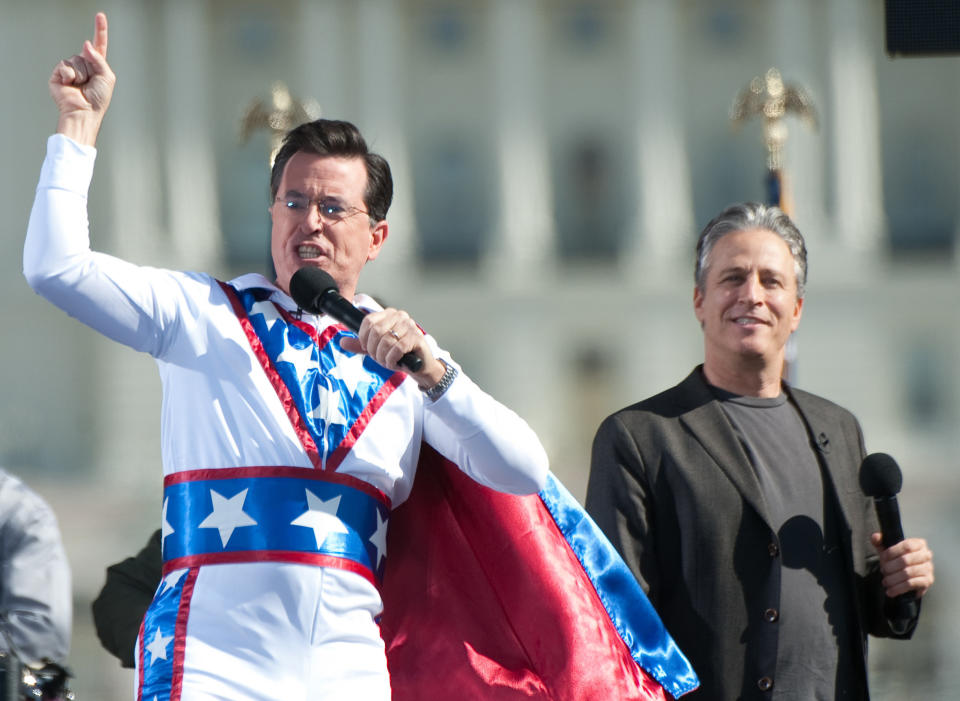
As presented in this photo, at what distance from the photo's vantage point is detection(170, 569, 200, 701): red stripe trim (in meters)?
2.71

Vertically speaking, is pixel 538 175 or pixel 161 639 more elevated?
pixel 538 175

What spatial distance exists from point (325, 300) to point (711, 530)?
3.77ft

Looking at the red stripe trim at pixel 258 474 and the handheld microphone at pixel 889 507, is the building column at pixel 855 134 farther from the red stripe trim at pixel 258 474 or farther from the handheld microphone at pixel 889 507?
the red stripe trim at pixel 258 474

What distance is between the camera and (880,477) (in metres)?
3.49

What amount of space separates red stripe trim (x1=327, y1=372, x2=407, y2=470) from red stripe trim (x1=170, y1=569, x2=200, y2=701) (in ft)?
0.91

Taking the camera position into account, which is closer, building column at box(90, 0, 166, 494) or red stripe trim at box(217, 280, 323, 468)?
red stripe trim at box(217, 280, 323, 468)

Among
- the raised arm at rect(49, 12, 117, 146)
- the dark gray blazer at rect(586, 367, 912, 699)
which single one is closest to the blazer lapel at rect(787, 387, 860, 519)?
the dark gray blazer at rect(586, 367, 912, 699)

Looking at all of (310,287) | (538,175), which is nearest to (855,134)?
(538,175)

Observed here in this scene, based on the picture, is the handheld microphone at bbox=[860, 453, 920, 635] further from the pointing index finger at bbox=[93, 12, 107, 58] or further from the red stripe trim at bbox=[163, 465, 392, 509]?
the pointing index finger at bbox=[93, 12, 107, 58]

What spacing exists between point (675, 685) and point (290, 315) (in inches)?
38.6

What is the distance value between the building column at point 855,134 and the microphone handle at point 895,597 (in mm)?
34990

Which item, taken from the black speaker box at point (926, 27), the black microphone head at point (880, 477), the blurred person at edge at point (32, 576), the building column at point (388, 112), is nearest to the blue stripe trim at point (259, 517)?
the black microphone head at point (880, 477)

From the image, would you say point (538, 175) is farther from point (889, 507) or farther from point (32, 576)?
point (889, 507)

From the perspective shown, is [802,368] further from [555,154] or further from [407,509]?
[407,509]
